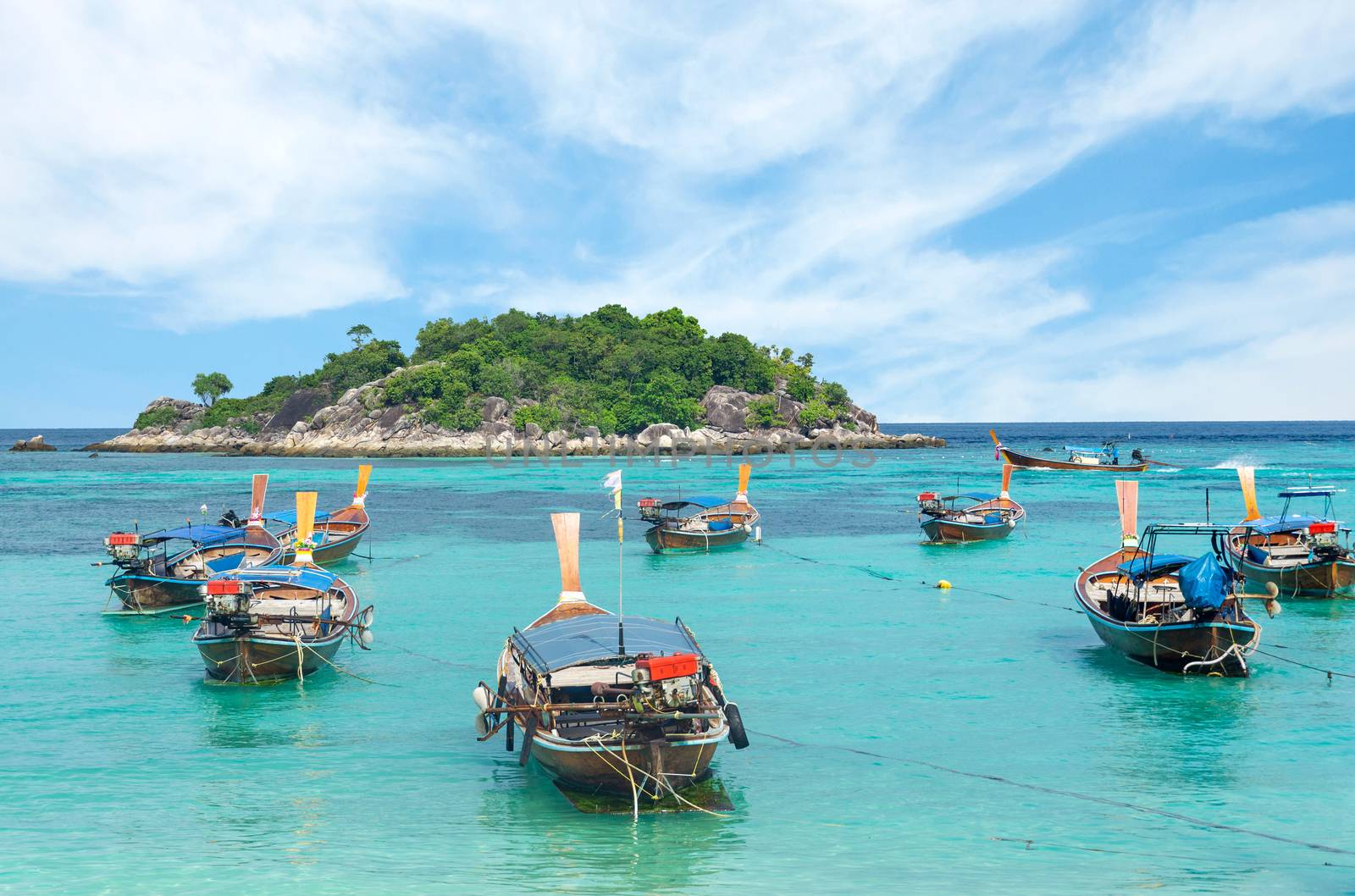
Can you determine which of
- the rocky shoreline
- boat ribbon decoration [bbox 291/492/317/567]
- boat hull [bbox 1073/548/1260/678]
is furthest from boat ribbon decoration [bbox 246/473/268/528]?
the rocky shoreline

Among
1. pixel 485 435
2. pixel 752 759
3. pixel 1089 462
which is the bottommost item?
pixel 752 759

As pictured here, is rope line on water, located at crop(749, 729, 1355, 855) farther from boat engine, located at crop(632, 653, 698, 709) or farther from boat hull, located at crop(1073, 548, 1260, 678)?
boat hull, located at crop(1073, 548, 1260, 678)

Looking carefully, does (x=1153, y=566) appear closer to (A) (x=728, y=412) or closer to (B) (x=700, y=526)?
(B) (x=700, y=526)

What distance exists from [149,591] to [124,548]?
160cm

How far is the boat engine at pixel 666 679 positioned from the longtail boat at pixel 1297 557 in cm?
2344

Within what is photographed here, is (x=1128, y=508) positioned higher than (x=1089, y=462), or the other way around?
(x=1089, y=462)

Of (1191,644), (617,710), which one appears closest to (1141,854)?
(617,710)

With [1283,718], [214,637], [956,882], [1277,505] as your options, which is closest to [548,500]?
[1277,505]

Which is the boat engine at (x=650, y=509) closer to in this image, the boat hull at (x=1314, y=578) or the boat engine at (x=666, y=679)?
the boat hull at (x=1314, y=578)

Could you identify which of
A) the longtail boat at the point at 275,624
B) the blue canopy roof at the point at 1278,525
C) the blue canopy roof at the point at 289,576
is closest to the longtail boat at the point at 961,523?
the blue canopy roof at the point at 1278,525

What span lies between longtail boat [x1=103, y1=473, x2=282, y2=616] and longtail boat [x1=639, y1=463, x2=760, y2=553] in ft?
56.4

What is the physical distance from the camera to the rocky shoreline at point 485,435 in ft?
470

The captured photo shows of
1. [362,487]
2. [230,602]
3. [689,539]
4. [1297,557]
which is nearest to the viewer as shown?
[230,602]

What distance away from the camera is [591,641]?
56.6 ft
